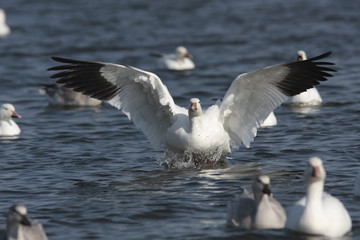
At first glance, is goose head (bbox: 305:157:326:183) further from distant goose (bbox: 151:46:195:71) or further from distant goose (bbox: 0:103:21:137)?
distant goose (bbox: 151:46:195:71)

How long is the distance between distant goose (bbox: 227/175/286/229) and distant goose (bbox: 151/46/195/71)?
11.2 metres

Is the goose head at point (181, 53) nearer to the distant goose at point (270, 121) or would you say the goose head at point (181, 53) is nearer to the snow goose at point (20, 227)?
the distant goose at point (270, 121)

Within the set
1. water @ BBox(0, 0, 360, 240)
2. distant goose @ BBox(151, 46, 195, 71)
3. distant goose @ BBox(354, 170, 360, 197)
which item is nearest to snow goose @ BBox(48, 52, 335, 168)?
water @ BBox(0, 0, 360, 240)

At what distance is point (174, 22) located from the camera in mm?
24391

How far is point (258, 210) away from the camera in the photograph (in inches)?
282

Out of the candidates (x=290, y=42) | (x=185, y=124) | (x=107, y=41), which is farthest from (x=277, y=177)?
(x=107, y=41)

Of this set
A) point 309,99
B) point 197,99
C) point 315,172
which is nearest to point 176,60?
point 309,99

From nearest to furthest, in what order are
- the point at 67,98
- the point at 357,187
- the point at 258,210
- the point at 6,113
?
the point at 258,210
the point at 357,187
the point at 6,113
the point at 67,98

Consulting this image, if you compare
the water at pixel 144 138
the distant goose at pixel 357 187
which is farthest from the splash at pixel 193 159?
the distant goose at pixel 357 187

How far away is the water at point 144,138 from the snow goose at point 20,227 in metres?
0.74

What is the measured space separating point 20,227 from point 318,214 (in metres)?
2.78

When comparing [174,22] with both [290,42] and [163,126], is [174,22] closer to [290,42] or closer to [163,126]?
[290,42]

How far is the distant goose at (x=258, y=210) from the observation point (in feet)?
23.5

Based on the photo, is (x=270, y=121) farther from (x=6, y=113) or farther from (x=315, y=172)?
(x=315, y=172)
